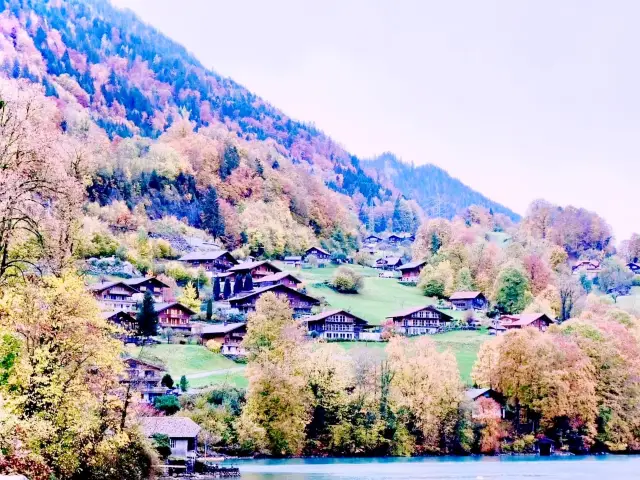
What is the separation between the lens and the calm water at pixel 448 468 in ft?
161

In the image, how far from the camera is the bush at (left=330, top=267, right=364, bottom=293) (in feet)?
429

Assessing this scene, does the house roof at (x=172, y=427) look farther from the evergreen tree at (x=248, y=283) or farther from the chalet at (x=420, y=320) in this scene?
the evergreen tree at (x=248, y=283)

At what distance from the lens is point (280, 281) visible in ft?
408

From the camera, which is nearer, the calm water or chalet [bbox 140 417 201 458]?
the calm water

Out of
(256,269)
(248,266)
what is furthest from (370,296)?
(248,266)

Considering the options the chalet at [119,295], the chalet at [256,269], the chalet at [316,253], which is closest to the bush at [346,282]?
the chalet at [256,269]

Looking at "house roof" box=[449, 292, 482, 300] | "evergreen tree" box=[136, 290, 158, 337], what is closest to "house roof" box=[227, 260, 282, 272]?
"house roof" box=[449, 292, 482, 300]

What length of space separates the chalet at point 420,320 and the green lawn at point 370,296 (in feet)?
10.1

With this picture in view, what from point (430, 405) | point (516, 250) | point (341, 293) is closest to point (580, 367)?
point (430, 405)

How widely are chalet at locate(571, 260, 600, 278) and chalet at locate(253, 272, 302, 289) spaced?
69951 millimetres

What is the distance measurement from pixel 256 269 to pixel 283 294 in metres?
18.9

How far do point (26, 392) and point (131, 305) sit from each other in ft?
251

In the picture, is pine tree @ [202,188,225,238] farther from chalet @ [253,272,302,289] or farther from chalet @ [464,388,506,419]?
chalet @ [464,388,506,419]

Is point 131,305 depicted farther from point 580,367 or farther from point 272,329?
point 580,367
